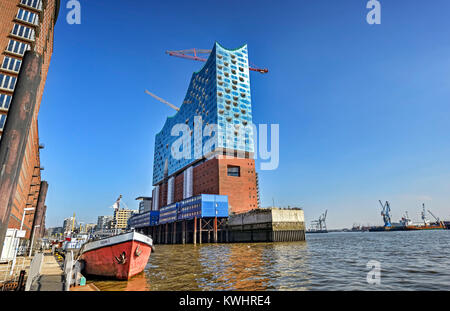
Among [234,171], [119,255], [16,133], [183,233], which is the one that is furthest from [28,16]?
[183,233]

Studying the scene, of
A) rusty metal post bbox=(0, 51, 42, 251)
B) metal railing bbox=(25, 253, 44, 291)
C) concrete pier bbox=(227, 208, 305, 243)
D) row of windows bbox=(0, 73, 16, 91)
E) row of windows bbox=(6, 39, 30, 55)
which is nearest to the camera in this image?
rusty metal post bbox=(0, 51, 42, 251)

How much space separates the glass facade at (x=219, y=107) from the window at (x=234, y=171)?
269 inches

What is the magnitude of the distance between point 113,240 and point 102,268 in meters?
2.50

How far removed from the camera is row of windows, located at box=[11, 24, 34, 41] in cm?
4031

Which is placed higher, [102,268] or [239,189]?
[239,189]

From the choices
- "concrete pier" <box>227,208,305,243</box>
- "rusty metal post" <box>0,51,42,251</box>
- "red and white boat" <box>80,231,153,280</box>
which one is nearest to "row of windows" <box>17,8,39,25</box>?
"rusty metal post" <box>0,51,42,251</box>

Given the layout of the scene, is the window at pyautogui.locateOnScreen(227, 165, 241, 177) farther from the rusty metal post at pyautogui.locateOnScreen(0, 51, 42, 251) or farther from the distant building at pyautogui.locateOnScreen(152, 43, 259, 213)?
the rusty metal post at pyautogui.locateOnScreen(0, 51, 42, 251)

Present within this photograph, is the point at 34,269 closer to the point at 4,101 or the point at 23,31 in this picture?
the point at 4,101

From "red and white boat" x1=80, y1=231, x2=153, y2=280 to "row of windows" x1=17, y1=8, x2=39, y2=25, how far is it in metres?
44.1

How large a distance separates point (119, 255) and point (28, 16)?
47.8 metres

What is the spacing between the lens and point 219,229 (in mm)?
79000

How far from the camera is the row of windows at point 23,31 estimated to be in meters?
40.3
